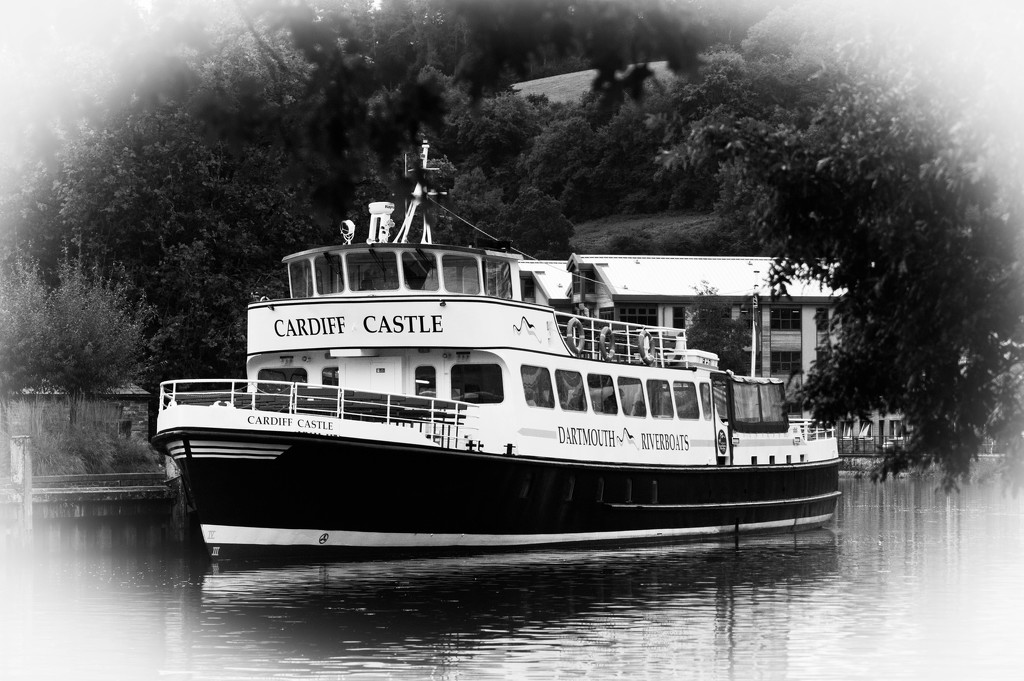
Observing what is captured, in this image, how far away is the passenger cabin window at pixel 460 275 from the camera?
27703 mm

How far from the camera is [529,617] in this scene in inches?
766

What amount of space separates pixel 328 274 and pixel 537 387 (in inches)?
187

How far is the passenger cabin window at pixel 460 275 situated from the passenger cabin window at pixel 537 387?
206 centimetres

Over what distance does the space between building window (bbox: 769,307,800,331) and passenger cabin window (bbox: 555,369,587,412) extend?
4972 cm

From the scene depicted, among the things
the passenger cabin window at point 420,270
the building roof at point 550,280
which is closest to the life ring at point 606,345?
the passenger cabin window at point 420,270

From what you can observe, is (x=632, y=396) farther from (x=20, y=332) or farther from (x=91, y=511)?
(x=20, y=332)

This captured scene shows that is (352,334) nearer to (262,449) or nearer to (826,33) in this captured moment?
(262,449)

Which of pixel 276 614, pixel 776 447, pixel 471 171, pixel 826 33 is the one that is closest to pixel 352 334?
pixel 276 614

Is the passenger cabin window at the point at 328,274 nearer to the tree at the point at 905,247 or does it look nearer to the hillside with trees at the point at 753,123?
the hillside with trees at the point at 753,123

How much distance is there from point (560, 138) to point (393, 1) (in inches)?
4445

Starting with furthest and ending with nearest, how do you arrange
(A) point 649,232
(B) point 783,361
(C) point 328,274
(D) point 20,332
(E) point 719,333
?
(A) point 649,232
(B) point 783,361
(E) point 719,333
(D) point 20,332
(C) point 328,274

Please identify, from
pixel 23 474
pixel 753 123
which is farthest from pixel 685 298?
pixel 753 123

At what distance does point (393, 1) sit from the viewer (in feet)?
23.8

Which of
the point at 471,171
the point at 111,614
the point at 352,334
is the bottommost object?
the point at 111,614
